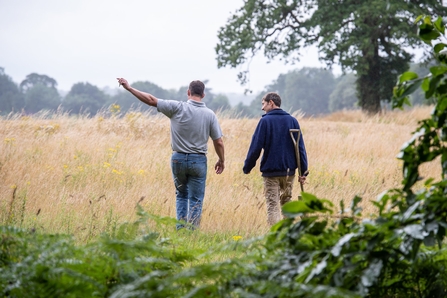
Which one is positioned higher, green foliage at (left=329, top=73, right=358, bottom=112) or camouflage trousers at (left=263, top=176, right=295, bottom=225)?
green foliage at (left=329, top=73, right=358, bottom=112)

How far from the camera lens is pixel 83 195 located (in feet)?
24.7

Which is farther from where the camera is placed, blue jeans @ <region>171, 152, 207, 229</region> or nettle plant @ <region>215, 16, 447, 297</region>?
blue jeans @ <region>171, 152, 207, 229</region>

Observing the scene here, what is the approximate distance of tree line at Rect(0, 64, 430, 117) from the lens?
275 ft

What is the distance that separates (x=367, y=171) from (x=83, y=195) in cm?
582

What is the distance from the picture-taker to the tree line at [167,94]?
3297 inches

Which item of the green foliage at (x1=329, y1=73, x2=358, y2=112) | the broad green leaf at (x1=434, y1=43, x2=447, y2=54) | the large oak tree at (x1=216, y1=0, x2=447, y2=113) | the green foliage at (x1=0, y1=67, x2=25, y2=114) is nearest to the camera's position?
the broad green leaf at (x1=434, y1=43, x2=447, y2=54)

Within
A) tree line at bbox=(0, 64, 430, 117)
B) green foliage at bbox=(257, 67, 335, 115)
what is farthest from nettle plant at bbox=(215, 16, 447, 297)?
green foliage at bbox=(257, 67, 335, 115)

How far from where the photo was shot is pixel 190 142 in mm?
6562

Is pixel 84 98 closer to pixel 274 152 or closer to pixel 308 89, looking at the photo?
pixel 308 89

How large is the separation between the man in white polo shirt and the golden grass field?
292 mm

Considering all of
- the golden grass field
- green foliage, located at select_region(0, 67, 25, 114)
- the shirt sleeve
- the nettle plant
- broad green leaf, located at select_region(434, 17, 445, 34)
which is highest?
green foliage, located at select_region(0, 67, 25, 114)

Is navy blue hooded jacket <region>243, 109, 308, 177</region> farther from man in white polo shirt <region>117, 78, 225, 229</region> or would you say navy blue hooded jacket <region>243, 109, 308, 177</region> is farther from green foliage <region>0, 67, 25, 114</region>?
green foliage <region>0, 67, 25, 114</region>

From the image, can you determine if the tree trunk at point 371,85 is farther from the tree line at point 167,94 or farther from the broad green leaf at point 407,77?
the tree line at point 167,94

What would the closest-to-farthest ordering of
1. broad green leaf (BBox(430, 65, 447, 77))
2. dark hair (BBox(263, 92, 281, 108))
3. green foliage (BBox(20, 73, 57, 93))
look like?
broad green leaf (BBox(430, 65, 447, 77)), dark hair (BBox(263, 92, 281, 108)), green foliage (BBox(20, 73, 57, 93))
